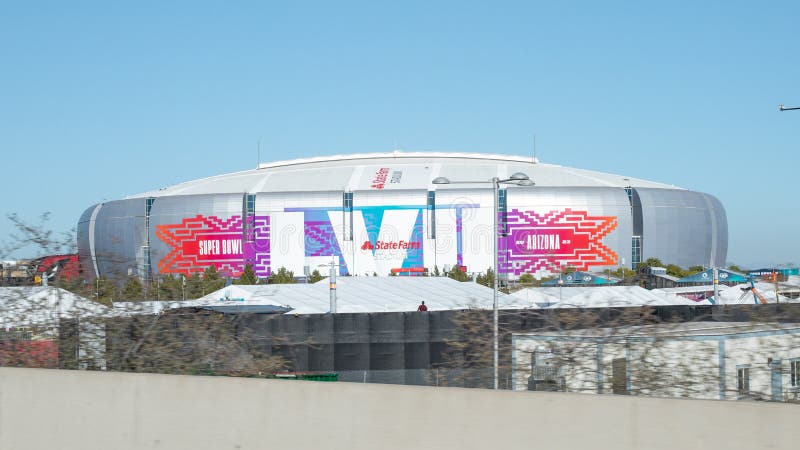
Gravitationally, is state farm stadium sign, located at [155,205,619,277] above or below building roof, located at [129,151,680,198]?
below

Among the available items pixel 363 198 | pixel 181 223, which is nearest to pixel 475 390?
pixel 363 198

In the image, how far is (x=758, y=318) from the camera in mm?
5508

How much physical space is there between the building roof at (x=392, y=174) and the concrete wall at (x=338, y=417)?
80.3m

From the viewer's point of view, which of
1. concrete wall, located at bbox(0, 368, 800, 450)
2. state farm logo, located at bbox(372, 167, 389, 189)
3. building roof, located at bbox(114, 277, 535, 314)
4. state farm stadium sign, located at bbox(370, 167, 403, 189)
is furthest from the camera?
state farm stadium sign, located at bbox(370, 167, 403, 189)

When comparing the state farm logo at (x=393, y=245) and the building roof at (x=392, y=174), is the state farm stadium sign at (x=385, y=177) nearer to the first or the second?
the building roof at (x=392, y=174)

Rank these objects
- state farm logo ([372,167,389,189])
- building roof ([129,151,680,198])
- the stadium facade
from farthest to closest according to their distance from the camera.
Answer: building roof ([129,151,680,198]) < state farm logo ([372,167,389,189]) < the stadium facade

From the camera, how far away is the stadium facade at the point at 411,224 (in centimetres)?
8781

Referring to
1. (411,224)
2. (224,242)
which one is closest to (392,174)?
(411,224)

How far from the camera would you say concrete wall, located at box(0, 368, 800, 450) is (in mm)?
4414

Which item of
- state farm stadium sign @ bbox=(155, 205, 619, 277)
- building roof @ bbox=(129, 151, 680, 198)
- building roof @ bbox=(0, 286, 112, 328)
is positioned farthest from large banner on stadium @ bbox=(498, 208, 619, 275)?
building roof @ bbox=(0, 286, 112, 328)

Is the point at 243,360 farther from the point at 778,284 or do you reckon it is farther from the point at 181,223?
the point at 181,223

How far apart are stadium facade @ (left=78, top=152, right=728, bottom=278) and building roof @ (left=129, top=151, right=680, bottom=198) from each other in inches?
13.7

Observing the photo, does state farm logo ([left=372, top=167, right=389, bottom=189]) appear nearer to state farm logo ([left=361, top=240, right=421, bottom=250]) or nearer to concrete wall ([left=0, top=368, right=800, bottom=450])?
state farm logo ([left=361, top=240, right=421, bottom=250])

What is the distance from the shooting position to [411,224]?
288ft
